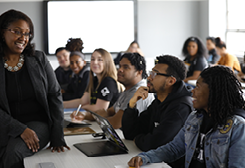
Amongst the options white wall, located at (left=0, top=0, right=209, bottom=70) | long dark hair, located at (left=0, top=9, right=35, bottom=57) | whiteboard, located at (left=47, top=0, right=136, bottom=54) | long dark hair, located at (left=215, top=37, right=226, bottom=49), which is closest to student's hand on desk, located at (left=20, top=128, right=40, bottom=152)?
long dark hair, located at (left=0, top=9, right=35, bottom=57)

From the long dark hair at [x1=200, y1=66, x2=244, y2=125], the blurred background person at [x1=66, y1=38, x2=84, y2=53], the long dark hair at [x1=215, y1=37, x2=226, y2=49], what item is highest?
the long dark hair at [x1=215, y1=37, x2=226, y2=49]

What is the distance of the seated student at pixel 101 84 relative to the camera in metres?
2.86

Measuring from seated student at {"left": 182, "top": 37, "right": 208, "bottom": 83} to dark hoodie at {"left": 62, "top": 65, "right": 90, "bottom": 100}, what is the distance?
2.53 metres

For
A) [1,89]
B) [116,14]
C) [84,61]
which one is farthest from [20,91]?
[116,14]

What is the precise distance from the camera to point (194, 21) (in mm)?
8328

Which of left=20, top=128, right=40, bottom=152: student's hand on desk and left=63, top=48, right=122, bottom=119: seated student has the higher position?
left=63, top=48, right=122, bottom=119: seated student

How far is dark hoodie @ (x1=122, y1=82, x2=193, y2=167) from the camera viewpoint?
167 centimetres

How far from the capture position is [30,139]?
1.70 meters

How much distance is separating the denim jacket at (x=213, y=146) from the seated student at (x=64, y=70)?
265 centimetres

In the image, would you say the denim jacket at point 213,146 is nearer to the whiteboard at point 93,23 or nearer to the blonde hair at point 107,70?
the blonde hair at point 107,70

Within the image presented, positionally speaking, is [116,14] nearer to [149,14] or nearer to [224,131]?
[149,14]

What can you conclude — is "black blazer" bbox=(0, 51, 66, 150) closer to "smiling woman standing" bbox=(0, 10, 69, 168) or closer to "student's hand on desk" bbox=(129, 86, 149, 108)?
"smiling woman standing" bbox=(0, 10, 69, 168)

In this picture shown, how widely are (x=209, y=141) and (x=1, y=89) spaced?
3.74 feet

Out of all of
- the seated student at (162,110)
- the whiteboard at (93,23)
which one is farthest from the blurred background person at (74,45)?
the whiteboard at (93,23)
